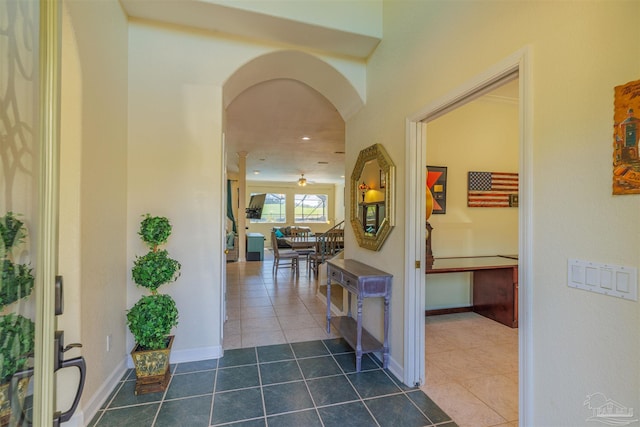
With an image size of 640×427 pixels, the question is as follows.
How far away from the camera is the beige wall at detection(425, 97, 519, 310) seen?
3635mm

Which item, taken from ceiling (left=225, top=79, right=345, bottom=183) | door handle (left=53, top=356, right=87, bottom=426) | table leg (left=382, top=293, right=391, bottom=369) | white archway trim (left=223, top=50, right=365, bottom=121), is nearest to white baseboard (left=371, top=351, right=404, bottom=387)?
table leg (left=382, top=293, right=391, bottom=369)

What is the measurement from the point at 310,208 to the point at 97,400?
11.4 meters

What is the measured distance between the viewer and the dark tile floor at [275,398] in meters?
1.83

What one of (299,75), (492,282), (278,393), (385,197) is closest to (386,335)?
(278,393)

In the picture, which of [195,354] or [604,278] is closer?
[604,278]

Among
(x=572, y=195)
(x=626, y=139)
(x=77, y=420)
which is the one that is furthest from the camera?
Result: (x=77, y=420)

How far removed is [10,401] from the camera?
0.69m

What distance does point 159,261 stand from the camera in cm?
218

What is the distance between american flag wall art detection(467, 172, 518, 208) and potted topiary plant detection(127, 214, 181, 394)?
3544 mm

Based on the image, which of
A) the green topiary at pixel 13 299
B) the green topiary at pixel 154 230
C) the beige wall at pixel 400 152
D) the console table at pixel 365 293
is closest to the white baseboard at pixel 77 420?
the beige wall at pixel 400 152

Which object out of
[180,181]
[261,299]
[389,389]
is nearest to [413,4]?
[180,181]

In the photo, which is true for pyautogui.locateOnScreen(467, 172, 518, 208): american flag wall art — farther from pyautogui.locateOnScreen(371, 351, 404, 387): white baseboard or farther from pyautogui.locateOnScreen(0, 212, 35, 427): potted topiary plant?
pyautogui.locateOnScreen(0, 212, 35, 427): potted topiary plant

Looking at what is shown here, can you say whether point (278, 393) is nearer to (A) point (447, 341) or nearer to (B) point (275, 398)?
(B) point (275, 398)

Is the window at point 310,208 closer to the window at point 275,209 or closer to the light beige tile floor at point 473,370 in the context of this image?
the window at point 275,209
